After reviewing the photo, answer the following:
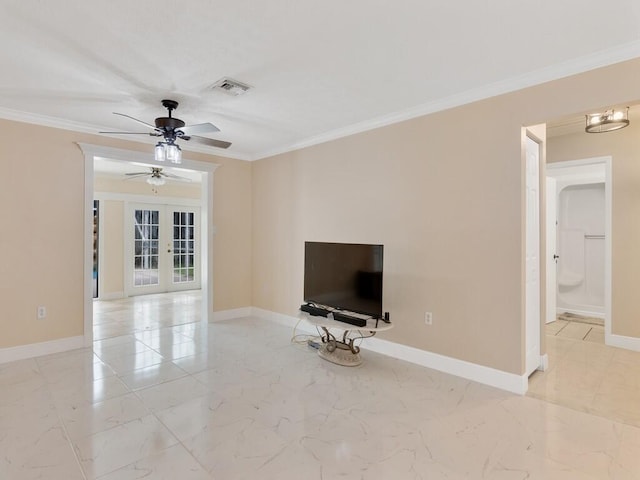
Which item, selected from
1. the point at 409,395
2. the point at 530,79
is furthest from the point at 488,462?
the point at 530,79

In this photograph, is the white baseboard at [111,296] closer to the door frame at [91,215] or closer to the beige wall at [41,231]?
the door frame at [91,215]

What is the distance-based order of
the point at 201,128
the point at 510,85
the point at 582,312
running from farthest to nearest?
the point at 582,312
the point at 201,128
the point at 510,85

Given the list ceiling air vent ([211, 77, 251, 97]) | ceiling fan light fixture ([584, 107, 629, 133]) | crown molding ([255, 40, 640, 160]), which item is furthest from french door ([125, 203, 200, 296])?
ceiling fan light fixture ([584, 107, 629, 133])

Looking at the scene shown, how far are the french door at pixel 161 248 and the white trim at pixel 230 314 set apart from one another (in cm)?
328

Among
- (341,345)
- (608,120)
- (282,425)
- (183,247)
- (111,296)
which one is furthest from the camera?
(183,247)

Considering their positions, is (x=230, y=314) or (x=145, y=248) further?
(x=145, y=248)

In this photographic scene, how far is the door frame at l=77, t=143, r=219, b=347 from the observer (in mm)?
4070

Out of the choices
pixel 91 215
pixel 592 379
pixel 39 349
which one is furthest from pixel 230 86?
pixel 592 379

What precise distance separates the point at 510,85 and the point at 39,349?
17.3 ft

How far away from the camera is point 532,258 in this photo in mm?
3123

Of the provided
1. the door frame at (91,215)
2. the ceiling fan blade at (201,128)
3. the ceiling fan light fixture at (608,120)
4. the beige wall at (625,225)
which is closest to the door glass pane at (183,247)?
the door frame at (91,215)

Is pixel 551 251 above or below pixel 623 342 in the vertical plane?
above

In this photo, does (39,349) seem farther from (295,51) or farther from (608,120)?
(608,120)

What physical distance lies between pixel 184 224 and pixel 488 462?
7669 mm
